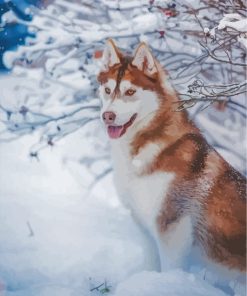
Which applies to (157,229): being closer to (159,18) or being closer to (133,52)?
(133,52)

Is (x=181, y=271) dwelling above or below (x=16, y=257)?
below

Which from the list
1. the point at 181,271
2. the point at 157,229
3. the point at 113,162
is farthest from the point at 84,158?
the point at 181,271

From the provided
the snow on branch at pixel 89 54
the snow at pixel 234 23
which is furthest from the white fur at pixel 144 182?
the snow at pixel 234 23

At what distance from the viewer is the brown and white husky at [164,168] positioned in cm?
197

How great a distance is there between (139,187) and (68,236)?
12.8 inches

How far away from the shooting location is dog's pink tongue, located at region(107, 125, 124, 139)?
6.48ft

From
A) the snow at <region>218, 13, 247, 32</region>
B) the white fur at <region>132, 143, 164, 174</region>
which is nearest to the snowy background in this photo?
the snow at <region>218, 13, 247, 32</region>

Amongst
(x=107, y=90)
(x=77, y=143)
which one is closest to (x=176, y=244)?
(x=77, y=143)

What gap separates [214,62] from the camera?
210 centimetres

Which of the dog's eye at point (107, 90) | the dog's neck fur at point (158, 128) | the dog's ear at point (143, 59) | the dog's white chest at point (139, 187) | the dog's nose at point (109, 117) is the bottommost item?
the dog's white chest at point (139, 187)

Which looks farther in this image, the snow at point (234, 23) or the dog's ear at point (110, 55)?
the dog's ear at point (110, 55)

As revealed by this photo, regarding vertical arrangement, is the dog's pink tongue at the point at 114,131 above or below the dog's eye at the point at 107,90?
below

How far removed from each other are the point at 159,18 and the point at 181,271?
3.26ft

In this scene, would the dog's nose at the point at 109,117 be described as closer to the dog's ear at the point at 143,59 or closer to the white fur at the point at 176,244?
the dog's ear at the point at 143,59
